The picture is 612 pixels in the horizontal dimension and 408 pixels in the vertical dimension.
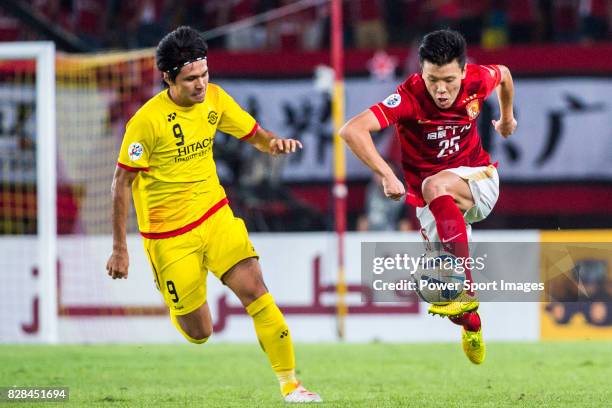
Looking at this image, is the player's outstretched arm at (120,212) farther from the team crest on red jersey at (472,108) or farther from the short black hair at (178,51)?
the team crest on red jersey at (472,108)

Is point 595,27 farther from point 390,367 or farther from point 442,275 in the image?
point 442,275

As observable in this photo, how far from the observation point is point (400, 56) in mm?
16359

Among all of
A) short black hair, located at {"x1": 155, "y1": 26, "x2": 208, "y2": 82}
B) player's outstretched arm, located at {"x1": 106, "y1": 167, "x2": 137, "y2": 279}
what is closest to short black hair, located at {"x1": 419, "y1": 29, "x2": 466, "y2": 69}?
short black hair, located at {"x1": 155, "y1": 26, "x2": 208, "y2": 82}

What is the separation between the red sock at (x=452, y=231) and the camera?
746 cm

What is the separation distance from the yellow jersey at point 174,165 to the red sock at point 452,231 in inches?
57.3

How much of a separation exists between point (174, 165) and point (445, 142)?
1.68 metres

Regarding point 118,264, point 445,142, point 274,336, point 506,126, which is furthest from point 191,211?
point 506,126

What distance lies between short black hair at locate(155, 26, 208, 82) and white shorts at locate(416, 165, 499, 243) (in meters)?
1.71

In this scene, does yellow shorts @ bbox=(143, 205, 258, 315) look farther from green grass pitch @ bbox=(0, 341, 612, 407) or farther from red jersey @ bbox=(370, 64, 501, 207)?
red jersey @ bbox=(370, 64, 501, 207)

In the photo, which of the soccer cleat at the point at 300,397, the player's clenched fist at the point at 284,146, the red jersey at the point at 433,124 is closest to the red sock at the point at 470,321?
the red jersey at the point at 433,124

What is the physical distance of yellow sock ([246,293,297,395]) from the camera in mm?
7855

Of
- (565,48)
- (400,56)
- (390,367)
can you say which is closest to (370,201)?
(400,56)

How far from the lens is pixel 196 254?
7.96 meters

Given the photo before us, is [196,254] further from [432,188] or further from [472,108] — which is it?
[472,108]
